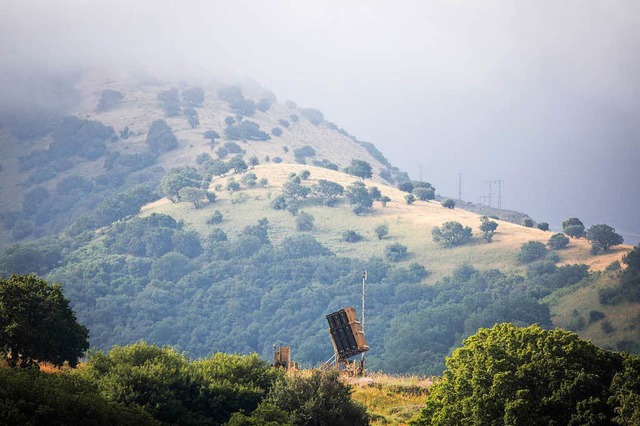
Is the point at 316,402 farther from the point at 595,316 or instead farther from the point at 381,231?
the point at 381,231

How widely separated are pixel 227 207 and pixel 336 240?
86.2ft

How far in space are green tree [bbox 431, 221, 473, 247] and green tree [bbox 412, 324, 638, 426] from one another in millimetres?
124783

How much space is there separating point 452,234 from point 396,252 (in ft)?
36.2

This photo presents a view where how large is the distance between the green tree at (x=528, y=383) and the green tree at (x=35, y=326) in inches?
697

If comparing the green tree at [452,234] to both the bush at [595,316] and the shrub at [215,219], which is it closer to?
the bush at [595,316]

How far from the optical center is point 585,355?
35.5m

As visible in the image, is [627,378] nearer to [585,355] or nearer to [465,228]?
[585,355]

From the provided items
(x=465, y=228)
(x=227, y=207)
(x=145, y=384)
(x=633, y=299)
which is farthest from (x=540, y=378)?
(x=227, y=207)

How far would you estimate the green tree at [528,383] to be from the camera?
111ft

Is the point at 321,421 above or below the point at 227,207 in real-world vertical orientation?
below

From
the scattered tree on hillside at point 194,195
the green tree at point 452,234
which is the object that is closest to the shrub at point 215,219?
the scattered tree on hillside at point 194,195

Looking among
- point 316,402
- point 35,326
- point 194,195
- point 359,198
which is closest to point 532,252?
point 359,198

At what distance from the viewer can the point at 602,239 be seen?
153750 mm

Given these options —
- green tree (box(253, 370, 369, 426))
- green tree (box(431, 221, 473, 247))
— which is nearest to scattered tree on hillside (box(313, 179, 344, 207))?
green tree (box(431, 221, 473, 247))
